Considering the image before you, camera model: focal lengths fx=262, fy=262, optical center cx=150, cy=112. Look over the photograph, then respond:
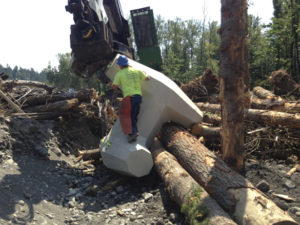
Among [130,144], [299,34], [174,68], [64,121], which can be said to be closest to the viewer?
[130,144]

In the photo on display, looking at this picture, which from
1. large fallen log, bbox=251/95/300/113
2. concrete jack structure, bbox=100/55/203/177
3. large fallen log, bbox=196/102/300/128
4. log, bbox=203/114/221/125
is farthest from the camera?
log, bbox=203/114/221/125

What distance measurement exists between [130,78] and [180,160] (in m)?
1.73

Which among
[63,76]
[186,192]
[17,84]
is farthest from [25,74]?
[186,192]

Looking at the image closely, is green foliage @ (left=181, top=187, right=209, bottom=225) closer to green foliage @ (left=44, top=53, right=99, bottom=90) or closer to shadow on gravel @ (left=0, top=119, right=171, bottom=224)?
shadow on gravel @ (left=0, top=119, right=171, bottom=224)

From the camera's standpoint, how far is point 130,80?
4.79m

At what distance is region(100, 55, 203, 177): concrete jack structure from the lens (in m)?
4.45

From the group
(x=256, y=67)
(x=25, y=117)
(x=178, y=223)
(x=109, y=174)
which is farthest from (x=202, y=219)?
(x=256, y=67)

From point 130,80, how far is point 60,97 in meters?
2.93

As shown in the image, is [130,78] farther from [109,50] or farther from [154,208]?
[154,208]

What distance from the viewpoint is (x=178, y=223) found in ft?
10.8

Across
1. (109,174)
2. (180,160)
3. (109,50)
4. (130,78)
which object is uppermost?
(109,50)

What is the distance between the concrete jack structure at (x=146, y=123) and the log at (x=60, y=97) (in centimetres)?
187

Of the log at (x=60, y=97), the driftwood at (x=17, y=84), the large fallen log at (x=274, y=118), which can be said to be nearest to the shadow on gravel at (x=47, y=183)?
the log at (x=60, y=97)

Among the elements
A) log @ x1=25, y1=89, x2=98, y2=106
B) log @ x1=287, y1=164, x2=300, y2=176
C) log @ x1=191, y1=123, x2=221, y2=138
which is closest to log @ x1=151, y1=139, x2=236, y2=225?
log @ x1=191, y1=123, x2=221, y2=138
